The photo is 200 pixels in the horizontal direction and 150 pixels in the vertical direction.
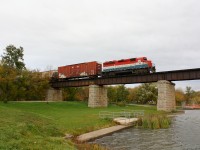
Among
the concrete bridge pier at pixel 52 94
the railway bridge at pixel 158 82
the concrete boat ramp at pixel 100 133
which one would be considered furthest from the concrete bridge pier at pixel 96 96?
the concrete boat ramp at pixel 100 133

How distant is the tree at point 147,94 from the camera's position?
104m

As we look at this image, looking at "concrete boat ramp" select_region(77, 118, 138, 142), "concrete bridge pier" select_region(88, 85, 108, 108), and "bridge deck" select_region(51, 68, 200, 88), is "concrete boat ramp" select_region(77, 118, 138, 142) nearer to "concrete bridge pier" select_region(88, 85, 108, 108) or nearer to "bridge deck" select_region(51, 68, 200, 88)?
"bridge deck" select_region(51, 68, 200, 88)

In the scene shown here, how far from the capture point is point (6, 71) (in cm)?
5569

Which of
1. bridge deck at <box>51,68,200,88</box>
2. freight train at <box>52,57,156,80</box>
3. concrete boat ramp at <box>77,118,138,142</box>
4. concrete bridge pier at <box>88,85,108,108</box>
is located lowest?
concrete boat ramp at <box>77,118,138,142</box>

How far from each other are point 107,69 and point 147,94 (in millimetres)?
44483

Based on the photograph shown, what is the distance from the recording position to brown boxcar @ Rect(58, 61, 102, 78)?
67938 millimetres

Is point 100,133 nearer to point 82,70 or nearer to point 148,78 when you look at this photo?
point 148,78

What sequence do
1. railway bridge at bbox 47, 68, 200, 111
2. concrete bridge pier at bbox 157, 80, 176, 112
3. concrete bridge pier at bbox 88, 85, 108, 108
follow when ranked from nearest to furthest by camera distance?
railway bridge at bbox 47, 68, 200, 111 < concrete bridge pier at bbox 157, 80, 176, 112 < concrete bridge pier at bbox 88, 85, 108, 108

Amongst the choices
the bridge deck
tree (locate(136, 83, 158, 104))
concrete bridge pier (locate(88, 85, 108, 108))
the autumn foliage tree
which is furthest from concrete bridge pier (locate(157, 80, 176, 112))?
tree (locate(136, 83, 158, 104))

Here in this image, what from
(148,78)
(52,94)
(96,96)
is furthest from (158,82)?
(52,94)

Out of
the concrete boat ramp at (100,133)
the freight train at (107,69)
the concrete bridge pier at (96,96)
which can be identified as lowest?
the concrete boat ramp at (100,133)

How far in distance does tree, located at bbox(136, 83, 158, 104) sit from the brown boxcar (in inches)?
1630

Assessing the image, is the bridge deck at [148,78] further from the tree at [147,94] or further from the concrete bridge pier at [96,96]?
the tree at [147,94]

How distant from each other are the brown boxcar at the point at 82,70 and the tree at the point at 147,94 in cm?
4140
